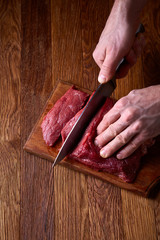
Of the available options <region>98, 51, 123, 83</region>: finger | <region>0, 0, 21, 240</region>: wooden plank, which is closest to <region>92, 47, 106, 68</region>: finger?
<region>98, 51, 123, 83</region>: finger

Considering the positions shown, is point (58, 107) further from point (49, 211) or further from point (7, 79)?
point (49, 211)

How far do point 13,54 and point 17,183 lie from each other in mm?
1274

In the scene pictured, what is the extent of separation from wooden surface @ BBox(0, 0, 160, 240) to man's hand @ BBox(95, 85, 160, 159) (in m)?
0.39

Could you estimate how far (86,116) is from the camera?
7.27 feet

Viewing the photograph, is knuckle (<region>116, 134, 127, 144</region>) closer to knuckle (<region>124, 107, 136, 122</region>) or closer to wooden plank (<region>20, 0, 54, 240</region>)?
knuckle (<region>124, 107, 136, 122</region>)

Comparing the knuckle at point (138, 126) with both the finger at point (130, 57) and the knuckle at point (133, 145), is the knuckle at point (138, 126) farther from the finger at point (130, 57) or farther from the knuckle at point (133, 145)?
the finger at point (130, 57)

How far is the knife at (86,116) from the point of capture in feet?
7.03

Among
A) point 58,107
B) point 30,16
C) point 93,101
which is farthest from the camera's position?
point 30,16

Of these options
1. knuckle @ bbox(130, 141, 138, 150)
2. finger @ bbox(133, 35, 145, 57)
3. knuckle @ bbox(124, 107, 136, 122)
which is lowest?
knuckle @ bbox(130, 141, 138, 150)

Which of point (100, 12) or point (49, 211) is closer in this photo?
point (49, 211)

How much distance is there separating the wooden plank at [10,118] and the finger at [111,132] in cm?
75

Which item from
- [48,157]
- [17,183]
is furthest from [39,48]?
[17,183]

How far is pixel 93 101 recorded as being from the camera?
219 cm

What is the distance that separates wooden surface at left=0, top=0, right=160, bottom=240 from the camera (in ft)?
7.17
